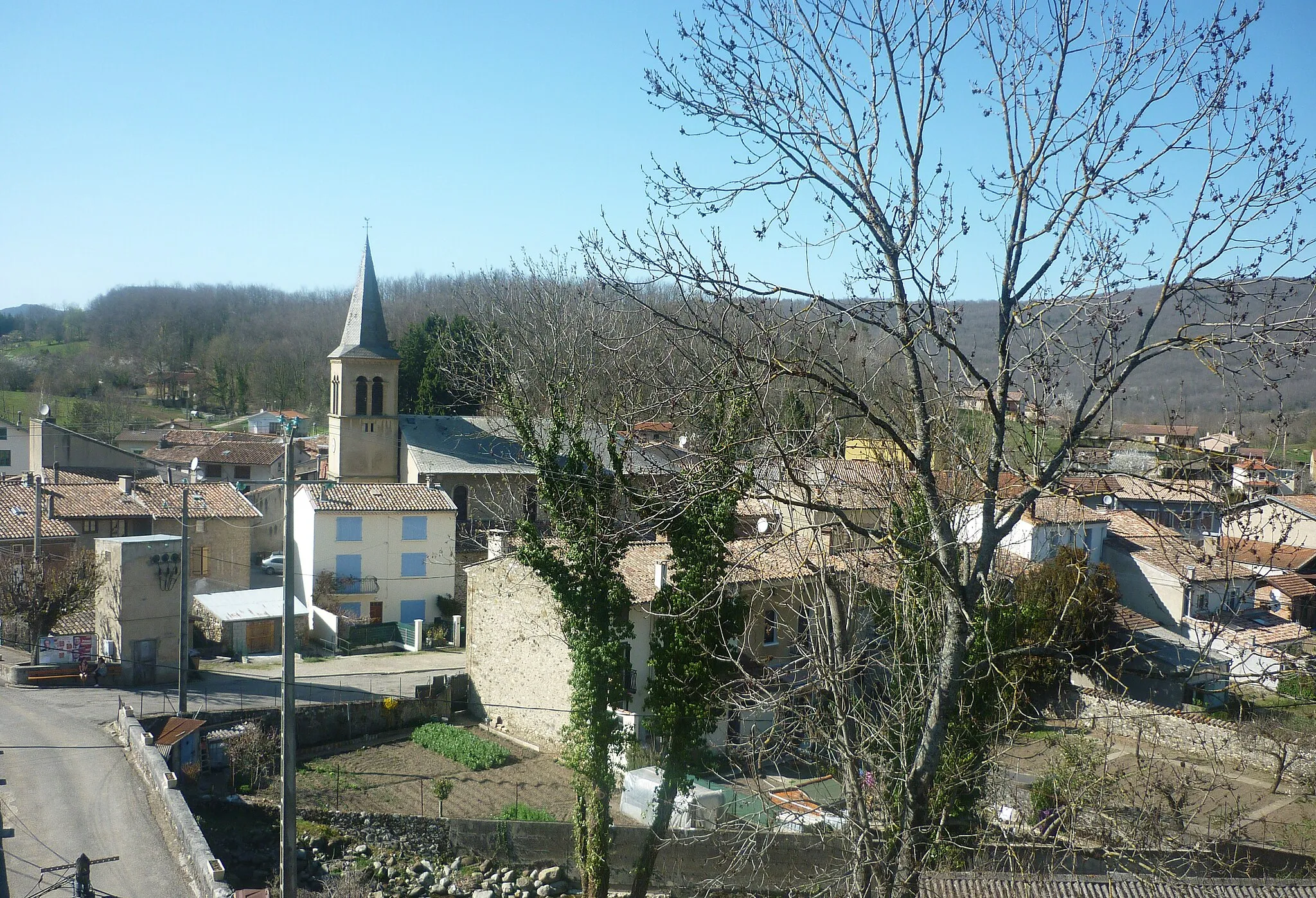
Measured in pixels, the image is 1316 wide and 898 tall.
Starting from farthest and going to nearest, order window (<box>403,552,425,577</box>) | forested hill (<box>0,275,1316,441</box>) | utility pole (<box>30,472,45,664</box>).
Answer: forested hill (<box>0,275,1316,441</box>), window (<box>403,552,425,577</box>), utility pole (<box>30,472,45,664</box>)

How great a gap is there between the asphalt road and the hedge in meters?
5.84

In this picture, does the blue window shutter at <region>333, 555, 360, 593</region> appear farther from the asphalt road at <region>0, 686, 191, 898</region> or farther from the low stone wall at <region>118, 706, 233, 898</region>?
the low stone wall at <region>118, 706, 233, 898</region>

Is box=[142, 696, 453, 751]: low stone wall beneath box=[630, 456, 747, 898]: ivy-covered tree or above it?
beneath

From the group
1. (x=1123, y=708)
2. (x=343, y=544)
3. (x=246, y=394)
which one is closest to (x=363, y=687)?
(x=343, y=544)

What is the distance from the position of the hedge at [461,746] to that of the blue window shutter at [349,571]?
28.4 feet

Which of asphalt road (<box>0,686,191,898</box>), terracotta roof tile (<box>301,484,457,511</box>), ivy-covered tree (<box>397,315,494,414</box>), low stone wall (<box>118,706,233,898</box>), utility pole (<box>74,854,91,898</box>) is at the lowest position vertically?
asphalt road (<box>0,686,191,898</box>)

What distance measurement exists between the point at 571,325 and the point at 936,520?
18.9 meters

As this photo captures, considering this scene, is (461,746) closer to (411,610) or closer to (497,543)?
(497,543)

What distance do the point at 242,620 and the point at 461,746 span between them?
29.2 feet

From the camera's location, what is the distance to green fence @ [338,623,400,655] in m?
26.4

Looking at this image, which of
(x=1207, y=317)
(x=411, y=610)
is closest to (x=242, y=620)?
(x=411, y=610)

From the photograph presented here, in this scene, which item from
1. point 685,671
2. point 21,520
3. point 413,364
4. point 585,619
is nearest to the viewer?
point 685,671

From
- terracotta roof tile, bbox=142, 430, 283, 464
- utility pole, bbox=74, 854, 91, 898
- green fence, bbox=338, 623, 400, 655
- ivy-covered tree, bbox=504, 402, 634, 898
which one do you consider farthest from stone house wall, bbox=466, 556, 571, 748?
terracotta roof tile, bbox=142, 430, 283, 464

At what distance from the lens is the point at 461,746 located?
18.7 meters
